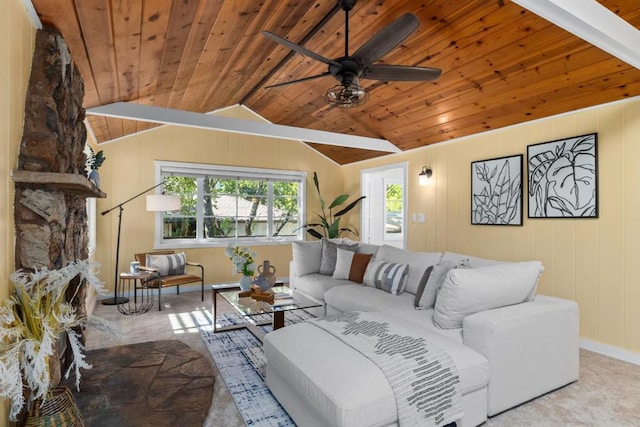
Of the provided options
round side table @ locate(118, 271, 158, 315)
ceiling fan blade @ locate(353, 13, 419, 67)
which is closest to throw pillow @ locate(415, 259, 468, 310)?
ceiling fan blade @ locate(353, 13, 419, 67)

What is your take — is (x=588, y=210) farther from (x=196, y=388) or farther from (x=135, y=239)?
(x=135, y=239)

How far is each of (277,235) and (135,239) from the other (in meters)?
2.38

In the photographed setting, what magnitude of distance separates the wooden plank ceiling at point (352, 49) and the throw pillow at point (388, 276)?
1967mm

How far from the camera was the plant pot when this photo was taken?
1533 millimetres

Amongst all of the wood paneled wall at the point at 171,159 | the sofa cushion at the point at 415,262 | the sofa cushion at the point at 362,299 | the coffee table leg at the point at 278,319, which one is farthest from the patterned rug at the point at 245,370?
the wood paneled wall at the point at 171,159

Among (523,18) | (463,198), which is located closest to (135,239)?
(463,198)

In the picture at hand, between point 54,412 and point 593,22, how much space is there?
10.9ft

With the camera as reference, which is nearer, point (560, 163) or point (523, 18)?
point (523, 18)

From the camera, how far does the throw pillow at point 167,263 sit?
4984 millimetres

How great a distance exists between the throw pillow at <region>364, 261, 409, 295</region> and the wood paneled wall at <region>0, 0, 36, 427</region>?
284cm

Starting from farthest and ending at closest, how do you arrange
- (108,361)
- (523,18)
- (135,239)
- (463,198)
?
(135,239) < (463,198) < (108,361) < (523,18)

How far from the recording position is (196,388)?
250 cm

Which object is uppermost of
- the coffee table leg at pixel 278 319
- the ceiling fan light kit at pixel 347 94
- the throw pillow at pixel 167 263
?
the ceiling fan light kit at pixel 347 94

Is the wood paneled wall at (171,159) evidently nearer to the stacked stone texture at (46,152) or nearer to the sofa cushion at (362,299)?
the sofa cushion at (362,299)
